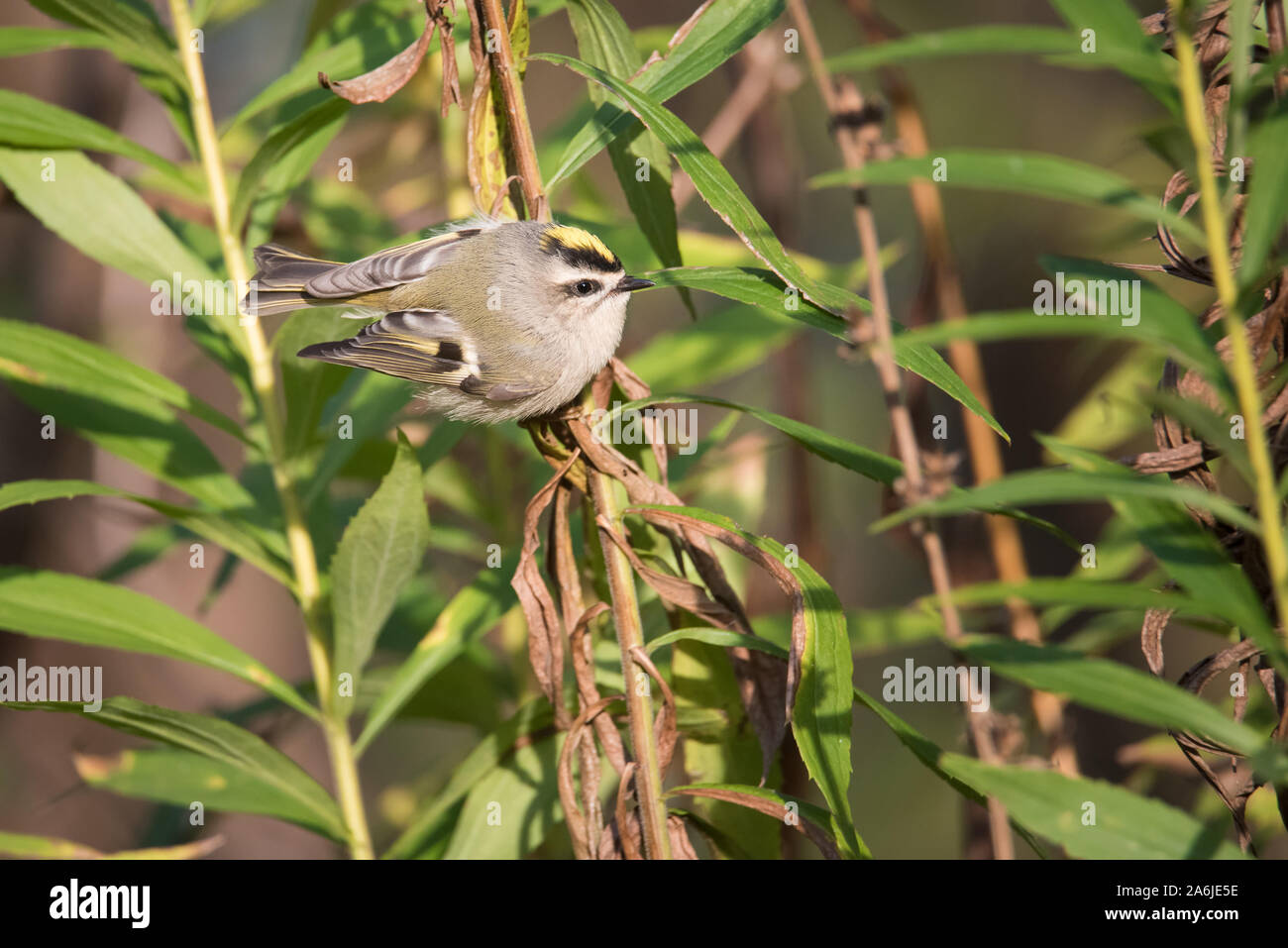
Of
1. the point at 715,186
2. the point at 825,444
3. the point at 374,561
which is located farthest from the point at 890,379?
the point at 374,561

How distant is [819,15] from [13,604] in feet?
14.1

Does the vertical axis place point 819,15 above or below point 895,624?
above

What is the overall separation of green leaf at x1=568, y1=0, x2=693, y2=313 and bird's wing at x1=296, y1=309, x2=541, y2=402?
318 mm

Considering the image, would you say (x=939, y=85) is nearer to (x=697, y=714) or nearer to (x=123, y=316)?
(x=123, y=316)

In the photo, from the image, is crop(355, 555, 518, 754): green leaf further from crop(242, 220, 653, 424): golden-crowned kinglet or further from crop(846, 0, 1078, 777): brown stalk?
crop(846, 0, 1078, 777): brown stalk

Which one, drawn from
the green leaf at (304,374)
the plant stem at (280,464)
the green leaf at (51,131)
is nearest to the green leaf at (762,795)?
the plant stem at (280,464)

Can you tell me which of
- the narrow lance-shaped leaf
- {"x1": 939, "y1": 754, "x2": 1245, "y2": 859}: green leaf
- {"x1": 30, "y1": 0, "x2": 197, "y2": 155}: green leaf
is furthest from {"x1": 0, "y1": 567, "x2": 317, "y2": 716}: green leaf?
{"x1": 939, "y1": 754, "x2": 1245, "y2": 859}: green leaf

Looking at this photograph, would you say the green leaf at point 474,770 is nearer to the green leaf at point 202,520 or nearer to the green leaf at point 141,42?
the green leaf at point 202,520

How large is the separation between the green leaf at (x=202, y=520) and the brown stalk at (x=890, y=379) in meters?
0.91

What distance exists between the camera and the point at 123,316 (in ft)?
8.58

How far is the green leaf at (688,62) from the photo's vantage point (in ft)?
3.56

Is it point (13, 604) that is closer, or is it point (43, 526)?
point (13, 604)

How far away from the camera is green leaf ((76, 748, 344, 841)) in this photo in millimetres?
1375
